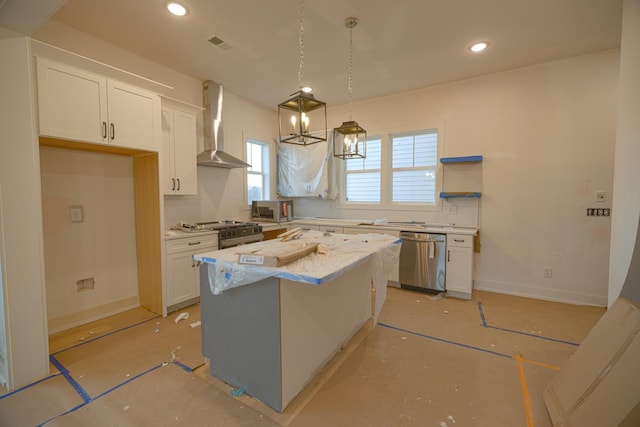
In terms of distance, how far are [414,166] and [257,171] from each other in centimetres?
272

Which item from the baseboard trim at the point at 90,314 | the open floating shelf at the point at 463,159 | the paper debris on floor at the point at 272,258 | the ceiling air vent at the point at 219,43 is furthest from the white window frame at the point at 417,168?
the baseboard trim at the point at 90,314

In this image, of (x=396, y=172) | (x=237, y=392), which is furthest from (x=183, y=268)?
(x=396, y=172)

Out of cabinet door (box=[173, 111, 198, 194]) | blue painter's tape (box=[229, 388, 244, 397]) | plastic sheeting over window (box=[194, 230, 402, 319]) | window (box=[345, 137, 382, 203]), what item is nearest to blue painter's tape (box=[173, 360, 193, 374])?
blue painter's tape (box=[229, 388, 244, 397])

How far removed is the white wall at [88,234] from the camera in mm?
2615

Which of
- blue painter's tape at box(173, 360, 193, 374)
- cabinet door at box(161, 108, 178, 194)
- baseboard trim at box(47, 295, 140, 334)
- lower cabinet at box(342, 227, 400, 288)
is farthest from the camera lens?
lower cabinet at box(342, 227, 400, 288)

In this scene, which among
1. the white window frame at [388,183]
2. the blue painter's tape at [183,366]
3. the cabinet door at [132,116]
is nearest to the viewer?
the blue painter's tape at [183,366]

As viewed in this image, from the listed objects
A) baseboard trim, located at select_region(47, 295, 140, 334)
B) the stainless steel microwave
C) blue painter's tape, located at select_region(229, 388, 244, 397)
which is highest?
the stainless steel microwave

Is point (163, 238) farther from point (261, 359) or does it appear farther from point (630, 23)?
Answer: point (630, 23)

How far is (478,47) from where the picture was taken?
2984 mm

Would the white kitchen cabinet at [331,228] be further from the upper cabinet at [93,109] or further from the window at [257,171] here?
the upper cabinet at [93,109]

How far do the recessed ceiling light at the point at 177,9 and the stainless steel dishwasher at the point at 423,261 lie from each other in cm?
339

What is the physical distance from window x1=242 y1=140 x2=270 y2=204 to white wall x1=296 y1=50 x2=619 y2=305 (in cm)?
284

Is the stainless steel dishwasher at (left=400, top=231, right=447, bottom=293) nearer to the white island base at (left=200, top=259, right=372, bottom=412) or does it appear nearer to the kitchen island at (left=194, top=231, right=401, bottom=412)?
the kitchen island at (left=194, top=231, right=401, bottom=412)

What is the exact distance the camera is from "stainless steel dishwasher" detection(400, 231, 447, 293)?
11.7 ft
